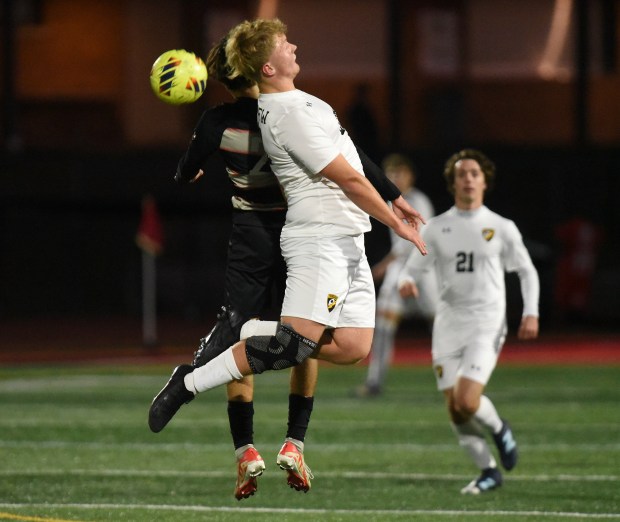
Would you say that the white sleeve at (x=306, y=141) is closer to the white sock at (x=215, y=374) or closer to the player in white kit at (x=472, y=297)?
the white sock at (x=215, y=374)

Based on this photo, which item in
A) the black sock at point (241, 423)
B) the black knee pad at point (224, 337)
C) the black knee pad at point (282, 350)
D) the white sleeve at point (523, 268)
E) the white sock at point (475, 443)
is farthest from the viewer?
the white sock at point (475, 443)

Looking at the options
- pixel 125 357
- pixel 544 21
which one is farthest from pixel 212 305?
pixel 544 21

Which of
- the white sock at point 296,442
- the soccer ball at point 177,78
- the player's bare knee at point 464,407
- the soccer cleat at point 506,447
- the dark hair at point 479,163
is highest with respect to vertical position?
the soccer ball at point 177,78

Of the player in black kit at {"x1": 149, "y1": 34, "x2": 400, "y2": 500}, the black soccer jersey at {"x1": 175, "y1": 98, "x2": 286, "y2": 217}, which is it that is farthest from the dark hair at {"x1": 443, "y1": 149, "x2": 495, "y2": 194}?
the black soccer jersey at {"x1": 175, "y1": 98, "x2": 286, "y2": 217}

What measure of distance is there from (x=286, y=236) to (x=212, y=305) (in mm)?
18240

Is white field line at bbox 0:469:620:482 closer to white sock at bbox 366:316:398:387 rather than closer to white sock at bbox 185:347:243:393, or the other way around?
white sock at bbox 185:347:243:393

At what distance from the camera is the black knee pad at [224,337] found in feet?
28.1

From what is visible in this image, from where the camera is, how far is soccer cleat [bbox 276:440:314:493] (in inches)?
328

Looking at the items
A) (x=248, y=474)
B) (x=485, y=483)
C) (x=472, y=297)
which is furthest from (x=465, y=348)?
(x=248, y=474)

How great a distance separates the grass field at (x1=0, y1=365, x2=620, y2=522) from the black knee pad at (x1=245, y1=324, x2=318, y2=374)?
4.36 ft

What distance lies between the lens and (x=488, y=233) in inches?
415

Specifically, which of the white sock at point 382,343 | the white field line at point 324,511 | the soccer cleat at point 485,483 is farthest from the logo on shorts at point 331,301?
the white sock at point 382,343

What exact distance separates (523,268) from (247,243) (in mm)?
2492

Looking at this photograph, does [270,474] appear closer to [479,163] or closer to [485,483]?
[485,483]
